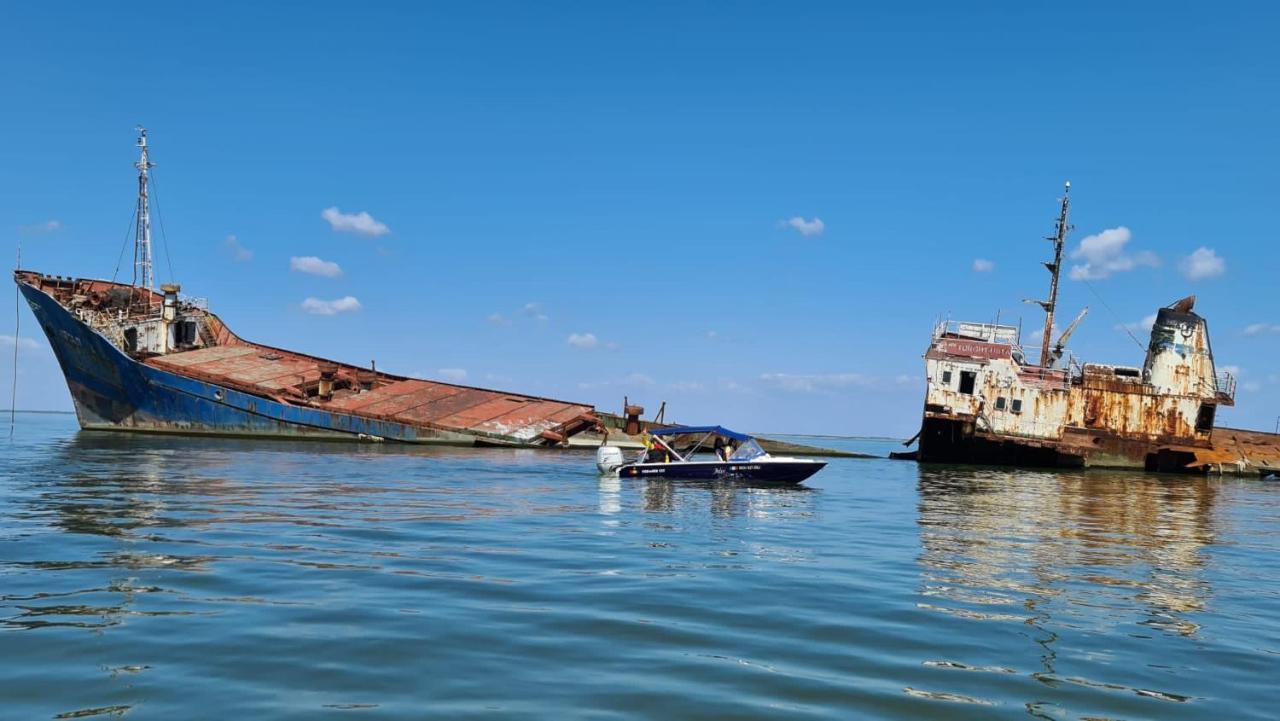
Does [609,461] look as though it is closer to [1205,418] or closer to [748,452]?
[748,452]

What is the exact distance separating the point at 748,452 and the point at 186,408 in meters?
31.7

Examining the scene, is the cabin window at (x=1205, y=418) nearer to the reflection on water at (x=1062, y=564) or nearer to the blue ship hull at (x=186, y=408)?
the reflection on water at (x=1062, y=564)

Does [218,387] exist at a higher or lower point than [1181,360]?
lower

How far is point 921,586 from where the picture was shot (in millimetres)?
12891

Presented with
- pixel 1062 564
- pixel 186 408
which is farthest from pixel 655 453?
pixel 186 408

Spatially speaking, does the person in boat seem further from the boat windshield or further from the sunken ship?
the sunken ship

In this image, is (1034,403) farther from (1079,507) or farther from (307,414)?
(307,414)

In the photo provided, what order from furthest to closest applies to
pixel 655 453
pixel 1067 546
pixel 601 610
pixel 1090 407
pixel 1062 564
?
pixel 1090 407, pixel 655 453, pixel 1067 546, pixel 1062 564, pixel 601 610

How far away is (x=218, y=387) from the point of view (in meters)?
46.2

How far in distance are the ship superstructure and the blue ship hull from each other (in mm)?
27673

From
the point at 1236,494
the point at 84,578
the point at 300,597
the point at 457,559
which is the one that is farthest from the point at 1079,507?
the point at 84,578

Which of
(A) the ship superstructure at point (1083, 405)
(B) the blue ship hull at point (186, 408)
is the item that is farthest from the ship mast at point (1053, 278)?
(B) the blue ship hull at point (186, 408)

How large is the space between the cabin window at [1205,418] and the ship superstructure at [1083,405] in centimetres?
6

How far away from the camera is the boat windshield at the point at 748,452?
30031 mm
